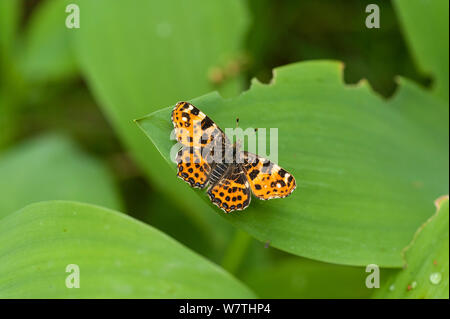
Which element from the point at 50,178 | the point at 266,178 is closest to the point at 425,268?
the point at 266,178

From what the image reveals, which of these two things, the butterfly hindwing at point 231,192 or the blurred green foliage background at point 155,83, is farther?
the blurred green foliage background at point 155,83

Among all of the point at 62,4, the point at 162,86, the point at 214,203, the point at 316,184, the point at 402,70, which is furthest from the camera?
the point at 402,70

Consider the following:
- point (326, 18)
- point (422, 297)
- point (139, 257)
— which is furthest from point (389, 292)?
point (326, 18)

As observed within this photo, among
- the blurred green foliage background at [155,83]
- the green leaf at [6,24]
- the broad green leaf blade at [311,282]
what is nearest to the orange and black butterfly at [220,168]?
the blurred green foliage background at [155,83]

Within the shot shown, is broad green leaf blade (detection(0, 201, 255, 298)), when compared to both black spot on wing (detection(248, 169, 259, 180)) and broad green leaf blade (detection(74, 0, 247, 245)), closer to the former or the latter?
black spot on wing (detection(248, 169, 259, 180))

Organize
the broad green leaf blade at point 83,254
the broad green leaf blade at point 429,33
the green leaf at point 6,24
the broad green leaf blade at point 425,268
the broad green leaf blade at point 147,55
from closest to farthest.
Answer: the broad green leaf blade at point 83,254 < the broad green leaf blade at point 425,268 < the broad green leaf blade at point 429,33 < the broad green leaf blade at point 147,55 < the green leaf at point 6,24

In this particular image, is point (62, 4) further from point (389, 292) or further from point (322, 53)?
point (389, 292)

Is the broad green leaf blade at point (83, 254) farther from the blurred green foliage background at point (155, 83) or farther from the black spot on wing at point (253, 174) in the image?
the blurred green foliage background at point (155, 83)

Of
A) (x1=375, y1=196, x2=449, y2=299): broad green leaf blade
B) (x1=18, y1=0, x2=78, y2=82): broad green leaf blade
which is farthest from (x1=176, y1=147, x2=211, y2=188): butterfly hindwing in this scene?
(x1=18, y1=0, x2=78, y2=82): broad green leaf blade
